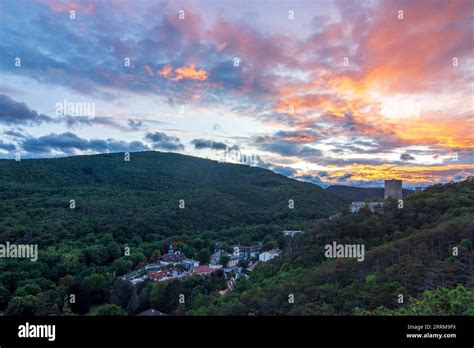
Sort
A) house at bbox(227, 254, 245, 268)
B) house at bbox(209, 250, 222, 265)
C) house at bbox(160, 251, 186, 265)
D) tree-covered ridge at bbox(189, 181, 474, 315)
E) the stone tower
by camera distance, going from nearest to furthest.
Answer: tree-covered ridge at bbox(189, 181, 474, 315) < house at bbox(160, 251, 186, 265) < house at bbox(227, 254, 245, 268) < house at bbox(209, 250, 222, 265) < the stone tower

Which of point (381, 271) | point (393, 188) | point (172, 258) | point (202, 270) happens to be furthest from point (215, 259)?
point (381, 271)

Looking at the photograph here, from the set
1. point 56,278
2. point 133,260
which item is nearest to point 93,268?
point 56,278

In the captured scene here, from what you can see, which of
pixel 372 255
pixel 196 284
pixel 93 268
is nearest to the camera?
pixel 372 255

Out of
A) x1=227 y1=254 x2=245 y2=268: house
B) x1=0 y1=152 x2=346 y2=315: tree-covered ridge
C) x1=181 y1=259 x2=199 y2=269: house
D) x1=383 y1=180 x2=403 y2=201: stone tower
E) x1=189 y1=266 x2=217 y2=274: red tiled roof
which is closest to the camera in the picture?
x1=0 y1=152 x2=346 y2=315: tree-covered ridge

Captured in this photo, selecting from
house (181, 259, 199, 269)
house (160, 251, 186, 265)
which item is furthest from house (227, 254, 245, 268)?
house (160, 251, 186, 265)

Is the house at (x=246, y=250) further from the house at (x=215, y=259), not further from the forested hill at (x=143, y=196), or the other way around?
the forested hill at (x=143, y=196)

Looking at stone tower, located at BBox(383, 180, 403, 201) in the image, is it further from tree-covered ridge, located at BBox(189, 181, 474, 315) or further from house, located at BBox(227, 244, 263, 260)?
house, located at BBox(227, 244, 263, 260)
